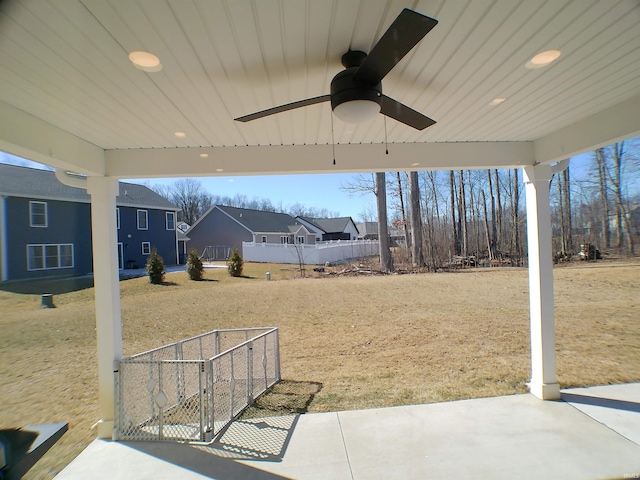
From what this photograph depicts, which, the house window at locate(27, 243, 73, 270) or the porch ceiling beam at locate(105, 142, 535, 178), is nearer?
the house window at locate(27, 243, 73, 270)

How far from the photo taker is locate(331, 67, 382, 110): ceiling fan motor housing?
1.38m

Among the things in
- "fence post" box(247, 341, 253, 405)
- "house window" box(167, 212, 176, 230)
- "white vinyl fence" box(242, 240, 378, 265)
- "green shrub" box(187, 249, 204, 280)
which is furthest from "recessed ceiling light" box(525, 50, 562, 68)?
"white vinyl fence" box(242, 240, 378, 265)

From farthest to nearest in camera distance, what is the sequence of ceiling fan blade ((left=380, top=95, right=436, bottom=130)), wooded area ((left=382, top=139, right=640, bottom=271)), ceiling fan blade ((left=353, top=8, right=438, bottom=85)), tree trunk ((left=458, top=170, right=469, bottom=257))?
tree trunk ((left=458, top=170, right=469, bottom=257)) → wooded area ((left=382, top=139, right=640, bottom=271)) → ceiling fan blade ((left=380, top=95, right=436, bottom=130)) → ceiling fan blade ((left=353, top=8, right=438, bottom=85))

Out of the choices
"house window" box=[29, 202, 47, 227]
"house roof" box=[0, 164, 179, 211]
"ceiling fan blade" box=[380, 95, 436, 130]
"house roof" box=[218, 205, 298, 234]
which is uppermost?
"house roof" box=[218, 205, 298, 234]

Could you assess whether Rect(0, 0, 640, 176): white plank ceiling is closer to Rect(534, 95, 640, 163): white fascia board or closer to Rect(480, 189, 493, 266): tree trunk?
Rect(534, 95, 640, 163): white fascia board

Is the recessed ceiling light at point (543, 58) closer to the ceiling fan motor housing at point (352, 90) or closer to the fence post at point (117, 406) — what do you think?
the ceiling fan motor housing at point (352, 90)

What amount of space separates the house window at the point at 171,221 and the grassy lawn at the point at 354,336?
A: 252 cm

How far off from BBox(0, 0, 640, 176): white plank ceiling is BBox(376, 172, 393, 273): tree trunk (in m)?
10.3

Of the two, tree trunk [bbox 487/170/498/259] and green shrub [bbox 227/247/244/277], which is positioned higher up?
tree trunk [bbox 487/170/498/259]

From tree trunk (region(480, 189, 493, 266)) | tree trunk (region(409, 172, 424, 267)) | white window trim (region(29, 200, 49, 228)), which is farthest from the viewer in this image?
tree trunk (region(480, 189, 493, 266))

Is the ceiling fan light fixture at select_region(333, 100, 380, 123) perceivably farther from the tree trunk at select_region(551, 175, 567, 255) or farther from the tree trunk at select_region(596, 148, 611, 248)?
the tree trunk at select_region(551, 175, 567, 255)

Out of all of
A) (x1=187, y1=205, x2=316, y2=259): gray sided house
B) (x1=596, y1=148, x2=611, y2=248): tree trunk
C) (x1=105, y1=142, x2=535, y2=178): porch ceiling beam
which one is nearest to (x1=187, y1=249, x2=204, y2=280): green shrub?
(x1=187, y1=205, x2=316, y2=259): gray sided house

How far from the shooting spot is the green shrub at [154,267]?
864 centimetres

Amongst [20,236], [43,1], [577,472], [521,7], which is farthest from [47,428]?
[577,472]
